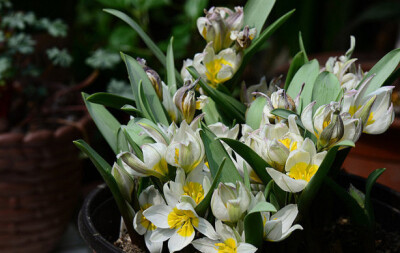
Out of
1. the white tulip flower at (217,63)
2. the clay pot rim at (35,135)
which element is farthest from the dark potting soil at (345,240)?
the clay pot rim at (35,135)

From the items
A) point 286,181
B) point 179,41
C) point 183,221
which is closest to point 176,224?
point 183,221

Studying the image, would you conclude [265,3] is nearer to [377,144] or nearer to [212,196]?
[212,196]

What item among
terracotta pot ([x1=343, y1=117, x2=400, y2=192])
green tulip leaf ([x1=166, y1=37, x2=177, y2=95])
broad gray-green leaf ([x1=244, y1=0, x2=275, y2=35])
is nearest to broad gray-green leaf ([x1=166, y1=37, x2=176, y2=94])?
green tulip leaf ([x1=166, y1=37, x2=177, y2=95])

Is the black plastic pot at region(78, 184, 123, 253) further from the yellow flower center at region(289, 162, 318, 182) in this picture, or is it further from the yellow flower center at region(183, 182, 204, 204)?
the yellow flower center at region(289, 162, 318, 182)

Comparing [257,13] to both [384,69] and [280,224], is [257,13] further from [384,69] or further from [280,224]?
[280,224]

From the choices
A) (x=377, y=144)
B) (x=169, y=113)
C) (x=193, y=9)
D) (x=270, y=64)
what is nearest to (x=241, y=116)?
(x=169, y=113)

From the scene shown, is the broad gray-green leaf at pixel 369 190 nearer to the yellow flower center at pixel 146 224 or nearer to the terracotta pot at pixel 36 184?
the yellow flower center at pixel 146 224
